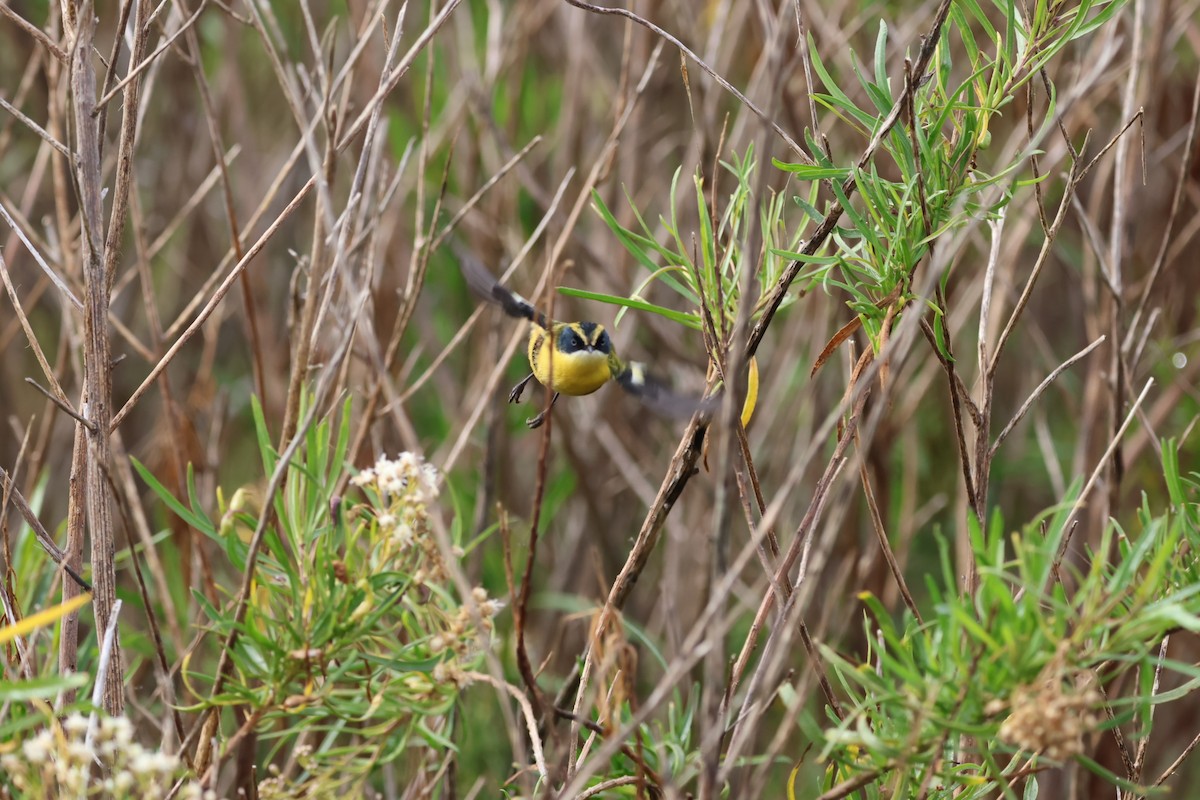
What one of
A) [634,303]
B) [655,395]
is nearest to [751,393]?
[634,303]

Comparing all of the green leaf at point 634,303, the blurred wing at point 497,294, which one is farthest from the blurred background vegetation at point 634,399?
the blurred wing at point 497,294

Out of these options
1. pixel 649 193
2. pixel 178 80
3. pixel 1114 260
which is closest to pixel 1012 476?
pixel 649 193

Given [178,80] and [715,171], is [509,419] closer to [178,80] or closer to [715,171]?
[178,80]

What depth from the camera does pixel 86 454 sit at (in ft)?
3.18

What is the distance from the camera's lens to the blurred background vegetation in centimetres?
78

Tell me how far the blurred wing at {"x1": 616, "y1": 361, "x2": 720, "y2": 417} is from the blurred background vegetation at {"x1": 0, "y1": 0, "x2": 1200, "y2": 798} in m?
0.11

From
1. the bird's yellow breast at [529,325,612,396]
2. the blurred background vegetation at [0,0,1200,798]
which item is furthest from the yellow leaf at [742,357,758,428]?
the bird's yellow breast at [529,325,612,396]

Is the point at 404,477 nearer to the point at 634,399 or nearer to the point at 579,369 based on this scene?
the point at 579,369

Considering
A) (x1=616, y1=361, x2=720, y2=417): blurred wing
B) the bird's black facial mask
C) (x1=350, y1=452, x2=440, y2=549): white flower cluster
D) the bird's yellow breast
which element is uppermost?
(x1=350, y1=452, x2=440, y2=549): white flower cluster

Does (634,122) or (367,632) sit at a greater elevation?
(634,122)

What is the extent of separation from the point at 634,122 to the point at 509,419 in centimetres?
69

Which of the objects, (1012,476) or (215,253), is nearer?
(1012,476)

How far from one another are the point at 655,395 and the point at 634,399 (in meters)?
1.18

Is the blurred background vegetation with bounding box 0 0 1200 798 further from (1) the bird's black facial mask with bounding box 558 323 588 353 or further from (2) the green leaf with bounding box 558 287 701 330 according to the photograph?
(1) the bird's black facial mask with bounding box 558 323 588 353
